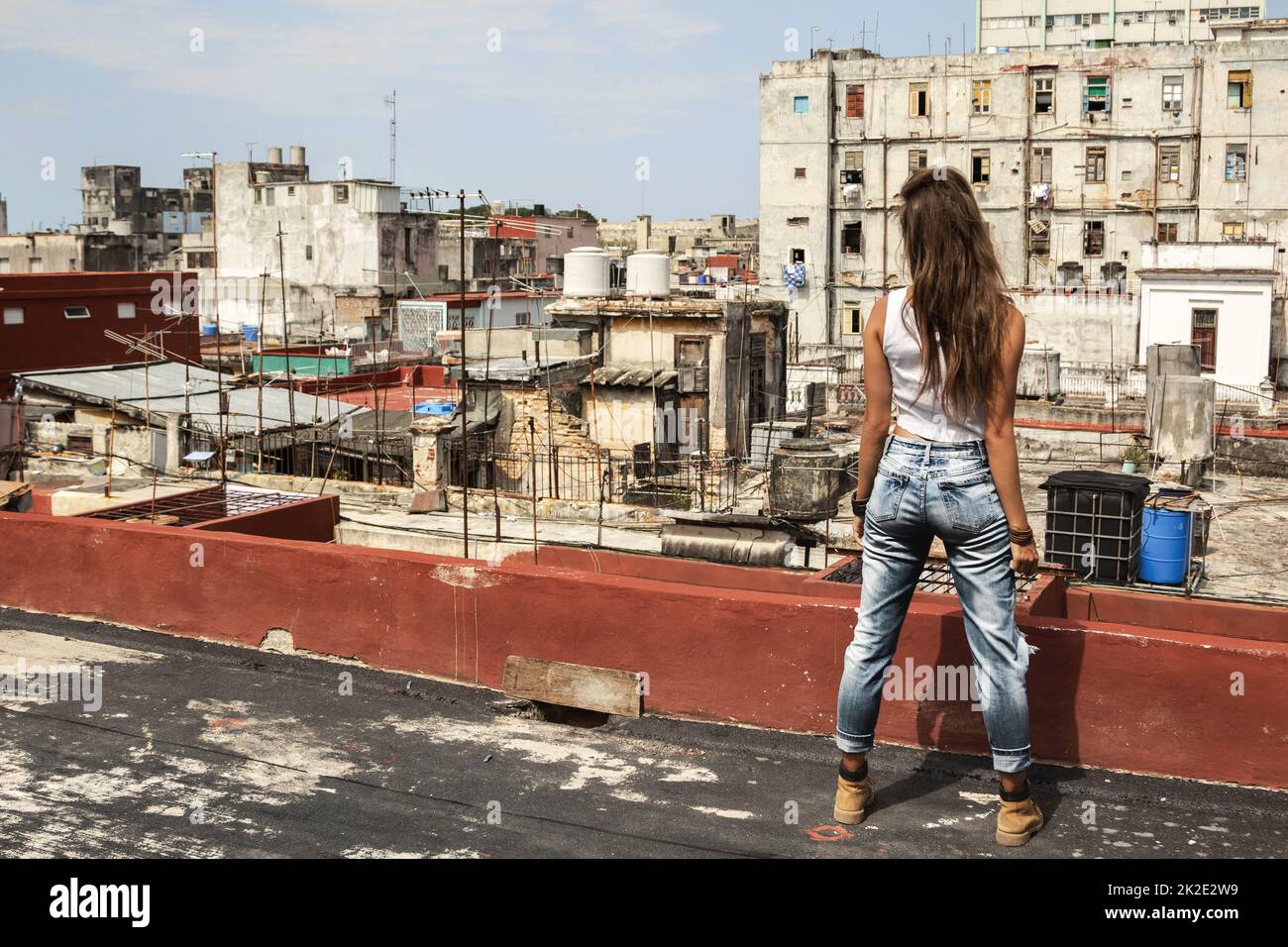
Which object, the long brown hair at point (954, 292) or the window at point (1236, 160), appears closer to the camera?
the long brown hair at point (954, 292)

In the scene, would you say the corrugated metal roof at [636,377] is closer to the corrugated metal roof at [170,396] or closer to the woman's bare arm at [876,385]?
the corrugated metal roof at [170,396]

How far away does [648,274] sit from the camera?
36.6m

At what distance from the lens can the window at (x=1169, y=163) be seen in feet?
186

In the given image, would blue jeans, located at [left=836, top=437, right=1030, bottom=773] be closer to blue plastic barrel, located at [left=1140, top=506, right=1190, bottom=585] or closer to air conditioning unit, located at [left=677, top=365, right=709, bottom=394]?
blue plastic barrel, located at [left=1140, top=506, right=1190, bottom=585]

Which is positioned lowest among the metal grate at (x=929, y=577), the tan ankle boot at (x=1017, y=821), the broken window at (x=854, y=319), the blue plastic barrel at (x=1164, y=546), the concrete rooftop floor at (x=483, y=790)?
the blue plastic barrel at (x=1164, y=546)

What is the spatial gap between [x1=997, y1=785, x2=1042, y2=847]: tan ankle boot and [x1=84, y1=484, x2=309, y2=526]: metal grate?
19.8 feet

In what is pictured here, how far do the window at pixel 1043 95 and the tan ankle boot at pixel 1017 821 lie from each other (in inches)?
2282

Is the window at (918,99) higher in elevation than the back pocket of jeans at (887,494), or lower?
higher

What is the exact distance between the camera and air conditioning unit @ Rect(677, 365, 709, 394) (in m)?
33.9

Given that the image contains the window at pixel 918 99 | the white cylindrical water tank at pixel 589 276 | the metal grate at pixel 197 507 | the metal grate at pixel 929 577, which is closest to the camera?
the metal grate at pixel 929 577

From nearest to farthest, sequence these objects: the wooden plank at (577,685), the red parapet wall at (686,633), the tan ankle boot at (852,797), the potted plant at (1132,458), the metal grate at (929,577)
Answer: the tan ankle boot at (852,797)
the red parapet wall at (686,633)
the wooden plank at (577,685)
the metal grate at (929,577)
the potted plant at (1132,458)

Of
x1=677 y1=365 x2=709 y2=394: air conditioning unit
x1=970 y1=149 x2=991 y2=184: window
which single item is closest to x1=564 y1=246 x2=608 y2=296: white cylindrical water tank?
x1=677 y1=365 x2=709 y2=394: air conditioning unit

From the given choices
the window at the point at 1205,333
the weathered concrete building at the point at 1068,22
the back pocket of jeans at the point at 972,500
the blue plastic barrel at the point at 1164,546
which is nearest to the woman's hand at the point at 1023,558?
the back pocket of jeans at the point at 972,500

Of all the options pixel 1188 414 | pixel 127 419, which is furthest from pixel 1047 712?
pixel 127 419
